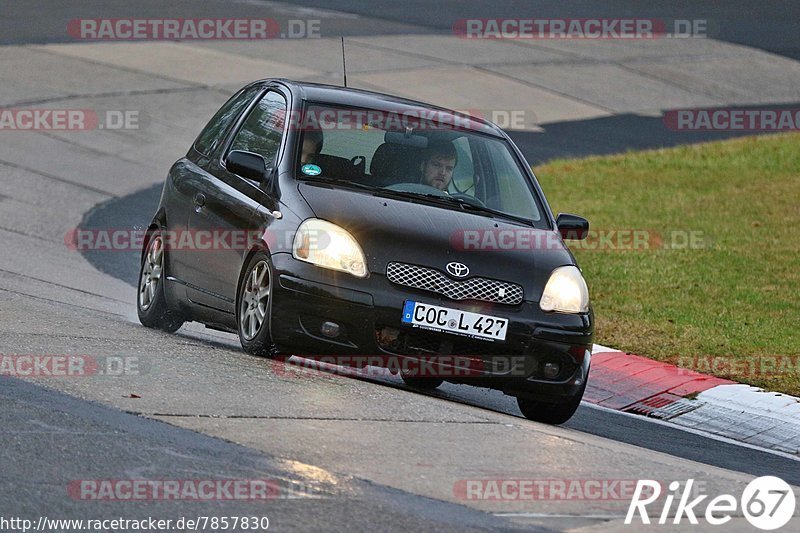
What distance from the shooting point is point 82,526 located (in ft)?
18.5

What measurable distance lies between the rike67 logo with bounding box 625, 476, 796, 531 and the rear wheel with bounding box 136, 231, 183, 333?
4411 mm

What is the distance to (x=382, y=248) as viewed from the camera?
840cm

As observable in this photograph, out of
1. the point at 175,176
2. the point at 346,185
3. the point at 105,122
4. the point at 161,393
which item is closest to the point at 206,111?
the point at 105,122

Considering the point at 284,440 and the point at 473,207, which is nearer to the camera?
the point at 284,440

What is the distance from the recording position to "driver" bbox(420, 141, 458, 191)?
9.35 metres

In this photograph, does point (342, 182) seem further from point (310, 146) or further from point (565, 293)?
point (565, 293)

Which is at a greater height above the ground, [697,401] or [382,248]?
[382,248]

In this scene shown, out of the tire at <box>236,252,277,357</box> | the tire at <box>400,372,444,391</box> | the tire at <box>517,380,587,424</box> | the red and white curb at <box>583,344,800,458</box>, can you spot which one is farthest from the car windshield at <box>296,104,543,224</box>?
the red and white curb at <box>583,344,800,458</box>

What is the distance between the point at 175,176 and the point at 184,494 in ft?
15.5

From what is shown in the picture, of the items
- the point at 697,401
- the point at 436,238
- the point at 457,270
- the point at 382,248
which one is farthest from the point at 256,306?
the point at 697,401

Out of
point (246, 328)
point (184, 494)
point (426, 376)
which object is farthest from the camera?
point (246, 328)

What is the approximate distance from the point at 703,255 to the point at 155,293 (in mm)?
7032

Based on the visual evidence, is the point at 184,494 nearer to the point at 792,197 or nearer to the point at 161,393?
the point at 161,393

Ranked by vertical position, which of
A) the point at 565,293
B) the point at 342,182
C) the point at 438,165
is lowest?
the point at 565,293
